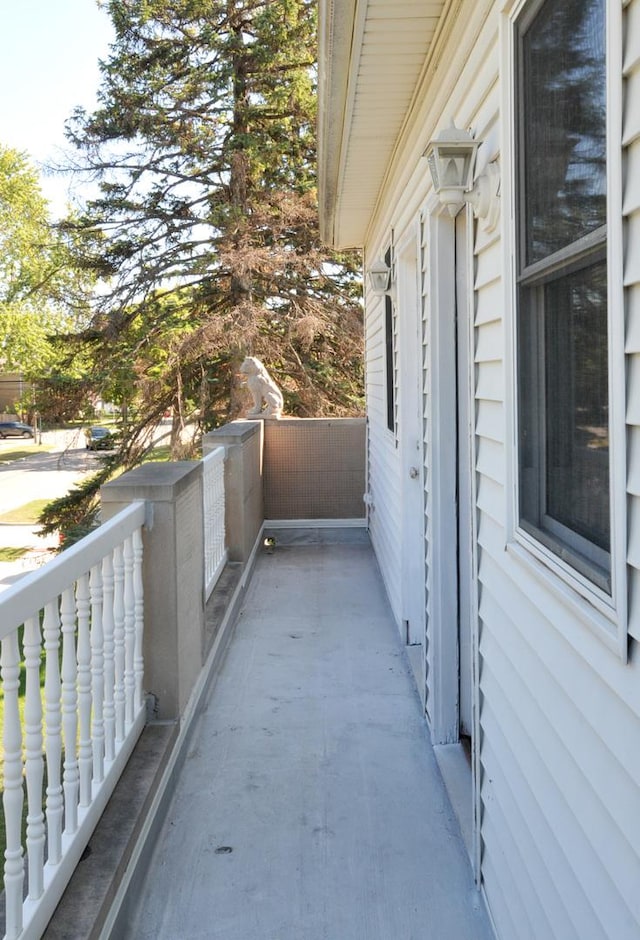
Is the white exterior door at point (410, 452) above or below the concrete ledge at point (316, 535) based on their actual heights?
above

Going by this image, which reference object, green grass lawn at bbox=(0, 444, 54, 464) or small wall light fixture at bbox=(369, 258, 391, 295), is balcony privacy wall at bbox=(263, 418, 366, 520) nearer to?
small wall light fixture at bbox=(369, 258, 391, 295)

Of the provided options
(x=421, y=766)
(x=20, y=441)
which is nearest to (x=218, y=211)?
(x=421, y=766)

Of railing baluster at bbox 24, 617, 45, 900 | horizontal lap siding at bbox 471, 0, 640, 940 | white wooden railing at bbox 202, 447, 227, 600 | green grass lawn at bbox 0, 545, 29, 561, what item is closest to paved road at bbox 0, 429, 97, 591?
green grass lawn at bbox 0, 545, 29, 561

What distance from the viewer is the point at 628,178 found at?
1232mm

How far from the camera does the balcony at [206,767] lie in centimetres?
218

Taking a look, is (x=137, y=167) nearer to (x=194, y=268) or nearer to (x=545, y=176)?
(x=194, y=268)

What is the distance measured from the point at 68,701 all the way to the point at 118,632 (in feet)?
1.79

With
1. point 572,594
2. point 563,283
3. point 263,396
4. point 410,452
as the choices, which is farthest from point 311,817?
point 263,396

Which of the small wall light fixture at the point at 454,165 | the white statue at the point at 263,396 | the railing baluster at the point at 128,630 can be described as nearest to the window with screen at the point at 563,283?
the small wall light fixture at the point at 454,165

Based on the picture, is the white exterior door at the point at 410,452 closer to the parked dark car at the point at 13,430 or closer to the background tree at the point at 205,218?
the background tree at the point at 205,218

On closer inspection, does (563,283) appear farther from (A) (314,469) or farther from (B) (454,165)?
(A) (314,469)

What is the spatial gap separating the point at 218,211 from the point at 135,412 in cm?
424

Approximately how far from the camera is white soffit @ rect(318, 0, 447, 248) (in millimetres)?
3123

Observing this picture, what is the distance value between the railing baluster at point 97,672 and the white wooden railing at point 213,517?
83.3 inches
